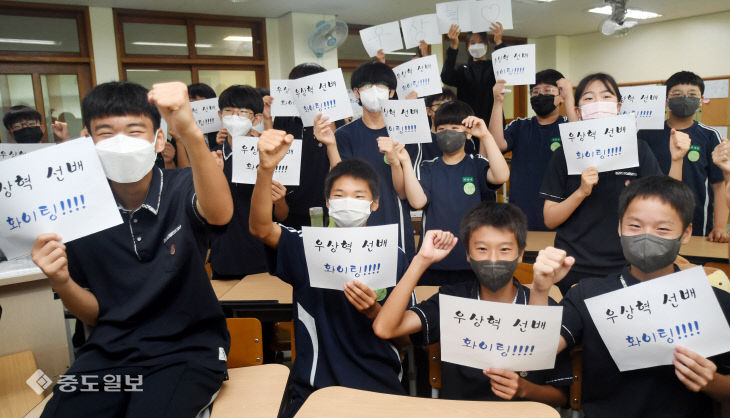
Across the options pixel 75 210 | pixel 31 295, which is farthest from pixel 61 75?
pixel 75 210

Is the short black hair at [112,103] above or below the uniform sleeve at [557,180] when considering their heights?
above

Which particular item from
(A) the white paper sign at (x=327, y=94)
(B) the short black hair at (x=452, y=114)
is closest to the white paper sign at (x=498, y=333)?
(B) the short black hair at (x=452, y=114)

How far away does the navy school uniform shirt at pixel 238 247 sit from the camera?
2.78 meters

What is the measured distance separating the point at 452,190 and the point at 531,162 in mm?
994

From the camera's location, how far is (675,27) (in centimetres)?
1077

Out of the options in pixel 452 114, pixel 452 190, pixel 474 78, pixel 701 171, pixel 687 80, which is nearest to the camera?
pixel 452 190

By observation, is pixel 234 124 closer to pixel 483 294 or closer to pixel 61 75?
pixel 483 294

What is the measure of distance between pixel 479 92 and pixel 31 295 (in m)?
3.70

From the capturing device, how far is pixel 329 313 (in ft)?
5.90

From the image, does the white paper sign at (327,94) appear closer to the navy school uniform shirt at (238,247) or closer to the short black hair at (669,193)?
the navy school uniform shirt at (238,247)

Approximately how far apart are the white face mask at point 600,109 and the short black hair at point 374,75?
1120 millimetres

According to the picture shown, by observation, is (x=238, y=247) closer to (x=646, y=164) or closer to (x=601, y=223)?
(x=601, y=223)

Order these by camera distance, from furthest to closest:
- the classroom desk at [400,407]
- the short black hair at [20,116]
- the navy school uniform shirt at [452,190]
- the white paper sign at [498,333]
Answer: the short black hair at [20,116]
the navy school uniform shirt at [452,190]
the white paper sign at [498,333]
the classroom desk at [400,407]

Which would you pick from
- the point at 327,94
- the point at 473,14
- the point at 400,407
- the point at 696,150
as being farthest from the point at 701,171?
the point at 400,407
